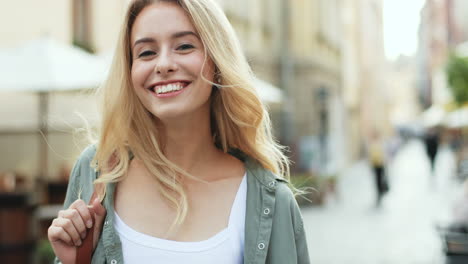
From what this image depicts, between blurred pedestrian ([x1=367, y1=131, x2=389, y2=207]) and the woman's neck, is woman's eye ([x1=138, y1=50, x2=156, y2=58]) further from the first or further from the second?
blurred pedestrian ([x1=367, y1=131, x2=389, y2=207])

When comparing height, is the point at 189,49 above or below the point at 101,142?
above

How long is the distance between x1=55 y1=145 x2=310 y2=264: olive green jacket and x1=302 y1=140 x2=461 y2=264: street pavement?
352 cm

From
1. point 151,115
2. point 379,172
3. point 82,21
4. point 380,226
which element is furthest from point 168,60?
point 379,172

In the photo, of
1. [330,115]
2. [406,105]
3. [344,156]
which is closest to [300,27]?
[330,115]

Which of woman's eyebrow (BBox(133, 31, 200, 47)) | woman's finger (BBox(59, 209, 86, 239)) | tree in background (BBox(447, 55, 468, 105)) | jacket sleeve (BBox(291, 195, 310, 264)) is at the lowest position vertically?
tree in background (BBox(447, 55, 468, 105))

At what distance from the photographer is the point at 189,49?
1775 millimetres

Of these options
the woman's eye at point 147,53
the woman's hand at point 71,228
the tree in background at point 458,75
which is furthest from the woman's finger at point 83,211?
the tree in background at point 458,75

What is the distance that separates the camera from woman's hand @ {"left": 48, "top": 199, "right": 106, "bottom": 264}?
1651 mm

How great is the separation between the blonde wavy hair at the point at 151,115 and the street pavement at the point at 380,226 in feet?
11.7

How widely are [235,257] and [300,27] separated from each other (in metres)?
17.1

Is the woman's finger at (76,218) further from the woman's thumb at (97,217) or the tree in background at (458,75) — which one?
the tree in background at (458,75)

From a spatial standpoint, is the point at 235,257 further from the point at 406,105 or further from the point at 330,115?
the point at 406,105

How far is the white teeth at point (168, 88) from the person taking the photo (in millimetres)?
1749

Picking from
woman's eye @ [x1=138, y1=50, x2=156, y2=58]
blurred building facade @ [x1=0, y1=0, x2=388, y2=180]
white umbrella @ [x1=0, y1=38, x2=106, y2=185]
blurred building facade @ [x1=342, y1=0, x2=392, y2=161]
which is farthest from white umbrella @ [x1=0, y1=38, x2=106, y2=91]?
blurred building facade @ [x1=342, y1=0, x2=392, y2=161]
